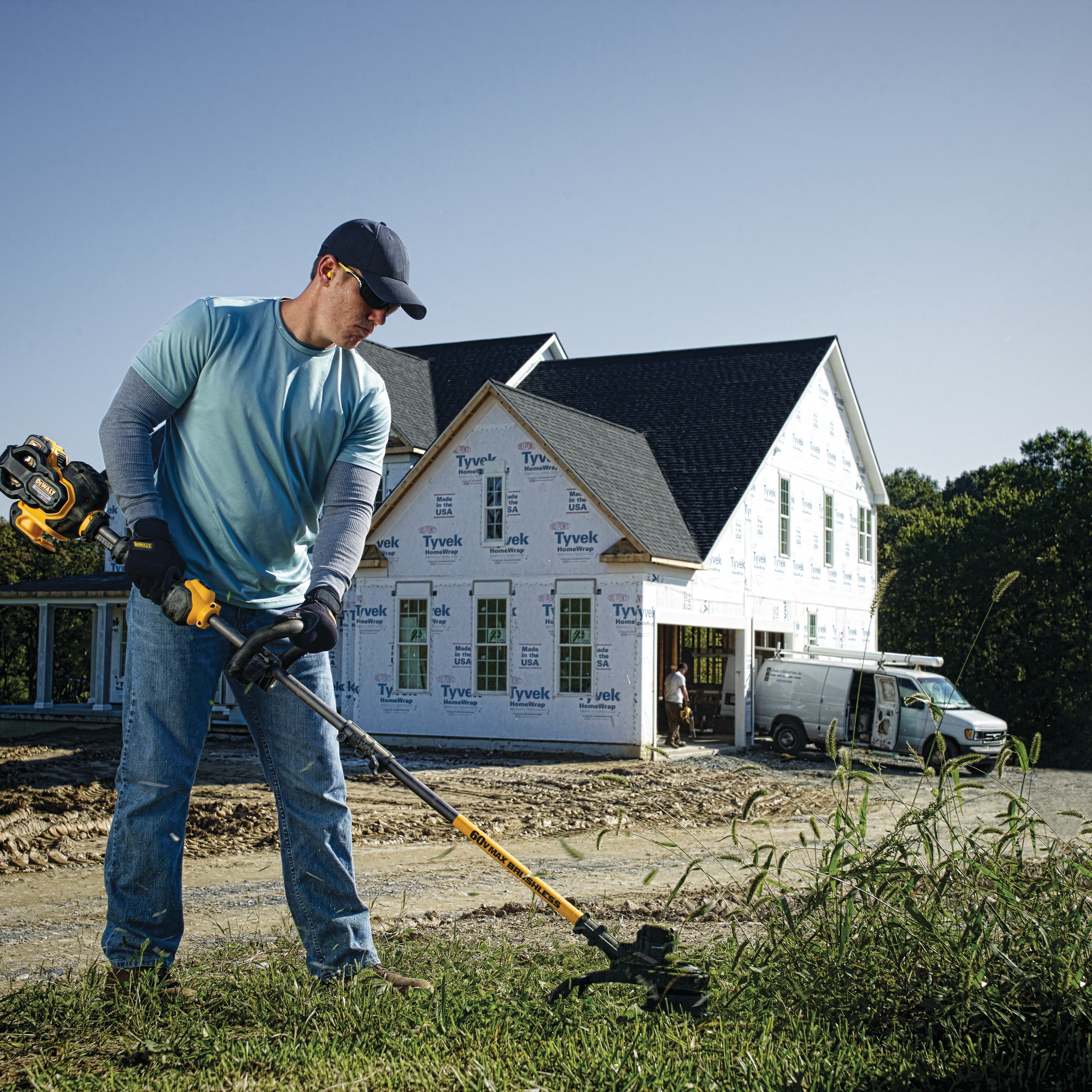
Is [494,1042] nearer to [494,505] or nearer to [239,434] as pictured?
[239,434]

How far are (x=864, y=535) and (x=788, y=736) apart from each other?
Result: 10.4m

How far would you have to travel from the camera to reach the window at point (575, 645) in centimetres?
2048

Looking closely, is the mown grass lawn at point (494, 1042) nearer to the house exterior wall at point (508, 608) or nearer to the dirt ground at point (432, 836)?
the dirt ground at point (432, 836)

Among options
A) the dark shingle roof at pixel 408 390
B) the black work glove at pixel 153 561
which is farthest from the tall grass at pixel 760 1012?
the dark shingle roof at pixel 408 390

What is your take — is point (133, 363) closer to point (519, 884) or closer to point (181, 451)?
point (181, 451)

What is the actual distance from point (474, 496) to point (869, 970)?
18.3 m

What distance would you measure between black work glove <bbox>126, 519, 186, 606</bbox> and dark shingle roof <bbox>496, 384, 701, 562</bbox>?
1621 centimetres

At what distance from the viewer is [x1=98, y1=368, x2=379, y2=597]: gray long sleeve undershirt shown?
3.91 metres

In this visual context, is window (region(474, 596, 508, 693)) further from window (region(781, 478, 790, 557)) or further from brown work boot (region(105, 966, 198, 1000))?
brown work boot (region(105, 966, 198, 1000))

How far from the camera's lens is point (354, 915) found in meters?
4.08

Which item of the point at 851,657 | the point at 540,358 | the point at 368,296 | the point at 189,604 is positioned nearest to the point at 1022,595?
the point at 851,657

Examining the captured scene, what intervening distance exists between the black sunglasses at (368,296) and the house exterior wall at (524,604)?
15895 mm

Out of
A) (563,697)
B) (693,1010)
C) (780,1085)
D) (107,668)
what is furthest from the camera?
(107,668)

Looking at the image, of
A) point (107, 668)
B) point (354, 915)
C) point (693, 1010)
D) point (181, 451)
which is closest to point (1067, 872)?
point (693, 1010)
